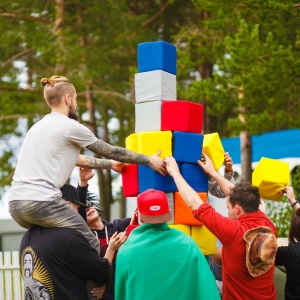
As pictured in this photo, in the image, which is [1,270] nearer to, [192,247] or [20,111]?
[192,247]

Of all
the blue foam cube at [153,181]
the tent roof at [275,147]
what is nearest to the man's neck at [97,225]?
the blue foam cube at [153,181]

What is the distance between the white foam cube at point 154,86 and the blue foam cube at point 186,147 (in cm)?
36

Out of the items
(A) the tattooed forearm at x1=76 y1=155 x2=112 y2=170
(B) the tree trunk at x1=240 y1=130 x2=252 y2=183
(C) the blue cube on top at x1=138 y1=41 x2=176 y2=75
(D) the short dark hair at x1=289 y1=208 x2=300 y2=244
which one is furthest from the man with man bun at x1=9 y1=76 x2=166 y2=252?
(B) the tree trunk at x1=240 y1=130 x2=252 y2=183

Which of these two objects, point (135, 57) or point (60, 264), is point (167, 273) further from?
point (135, 57)

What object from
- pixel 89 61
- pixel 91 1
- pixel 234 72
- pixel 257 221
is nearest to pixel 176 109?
pixel 257 221

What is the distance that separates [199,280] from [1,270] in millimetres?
5657

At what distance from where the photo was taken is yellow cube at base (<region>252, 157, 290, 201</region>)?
20.8 ft

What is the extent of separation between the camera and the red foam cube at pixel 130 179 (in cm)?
583

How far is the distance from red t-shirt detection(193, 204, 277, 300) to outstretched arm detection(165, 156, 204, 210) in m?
0.08

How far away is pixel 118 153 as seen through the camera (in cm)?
539

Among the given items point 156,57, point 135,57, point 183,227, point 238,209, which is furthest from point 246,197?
point 135,57

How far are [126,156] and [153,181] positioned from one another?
0.38 metres

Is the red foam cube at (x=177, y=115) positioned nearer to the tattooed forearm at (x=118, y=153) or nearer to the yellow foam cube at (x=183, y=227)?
the tattooed forearm at (x=118, y=153)

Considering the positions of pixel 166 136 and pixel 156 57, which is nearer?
pixel 166 136
